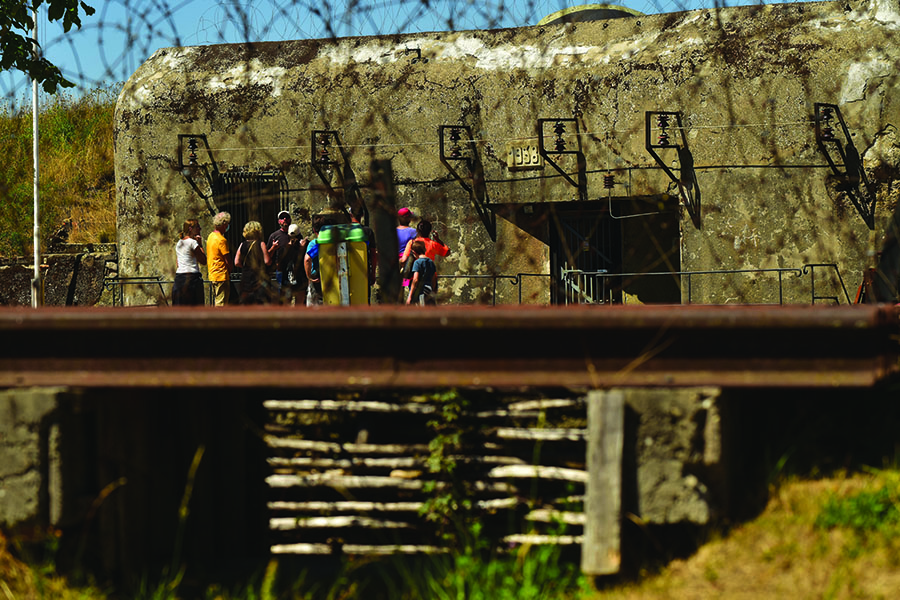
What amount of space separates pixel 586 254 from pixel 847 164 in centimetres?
439

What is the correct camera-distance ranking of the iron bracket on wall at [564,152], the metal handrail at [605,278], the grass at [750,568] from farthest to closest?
the iron bracket on wall at [564,152]
the metal handrail at [605,278]
the grass at [750,568]

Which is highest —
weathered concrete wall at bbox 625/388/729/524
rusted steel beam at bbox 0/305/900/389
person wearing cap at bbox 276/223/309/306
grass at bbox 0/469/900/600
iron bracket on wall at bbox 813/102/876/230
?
iron bracket on wall at bbox 813/102/876/230

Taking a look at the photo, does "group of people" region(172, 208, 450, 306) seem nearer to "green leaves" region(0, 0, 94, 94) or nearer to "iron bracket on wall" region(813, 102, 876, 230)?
"green leaves" region(0, 0, 94, 94)

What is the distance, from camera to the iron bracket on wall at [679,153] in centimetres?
1264

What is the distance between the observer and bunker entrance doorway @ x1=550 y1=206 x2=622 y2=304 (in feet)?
46.0

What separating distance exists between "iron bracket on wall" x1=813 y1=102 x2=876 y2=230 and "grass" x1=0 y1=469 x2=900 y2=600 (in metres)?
9.31

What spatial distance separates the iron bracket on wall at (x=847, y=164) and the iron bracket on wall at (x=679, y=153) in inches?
64.5

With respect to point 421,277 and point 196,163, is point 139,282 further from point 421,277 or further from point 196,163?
point 421,277

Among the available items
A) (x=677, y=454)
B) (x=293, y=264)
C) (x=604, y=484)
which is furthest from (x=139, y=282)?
(x=677, y=454)

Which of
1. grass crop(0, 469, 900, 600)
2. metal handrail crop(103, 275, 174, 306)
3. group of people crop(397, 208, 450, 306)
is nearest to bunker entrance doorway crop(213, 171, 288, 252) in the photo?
metal handrail crop(103, 275, 174, 306)

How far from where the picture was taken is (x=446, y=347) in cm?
360

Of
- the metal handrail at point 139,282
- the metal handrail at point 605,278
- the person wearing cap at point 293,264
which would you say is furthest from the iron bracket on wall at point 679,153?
the metal handrail at point 139,282

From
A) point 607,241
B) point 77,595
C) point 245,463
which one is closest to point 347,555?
point 245,463

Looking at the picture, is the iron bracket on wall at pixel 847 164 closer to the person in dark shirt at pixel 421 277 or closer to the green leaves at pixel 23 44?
the person in dark shirt at pixel 421 277
